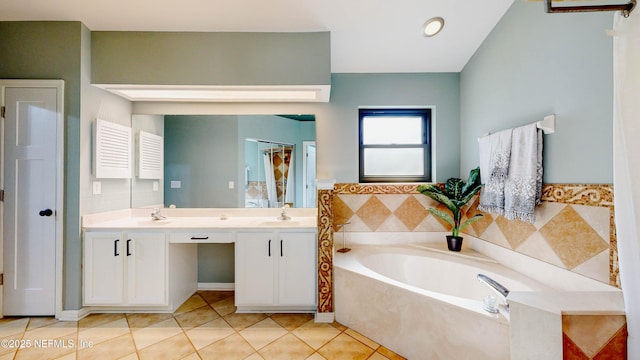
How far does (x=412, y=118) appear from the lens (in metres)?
2.89

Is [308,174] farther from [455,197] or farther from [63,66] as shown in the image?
[63,66]

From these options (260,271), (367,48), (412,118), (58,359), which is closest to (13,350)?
(58,359)

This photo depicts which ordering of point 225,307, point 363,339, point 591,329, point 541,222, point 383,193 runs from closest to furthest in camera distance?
point 591,329, point 541,222, point 363,339, point 225,307, point 383,193

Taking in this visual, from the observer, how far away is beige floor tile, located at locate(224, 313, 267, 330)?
82.4 inches

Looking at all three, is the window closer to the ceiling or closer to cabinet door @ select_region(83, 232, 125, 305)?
the ceiling

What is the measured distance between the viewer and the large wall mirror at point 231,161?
2719 millimetres

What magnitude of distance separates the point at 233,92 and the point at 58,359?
2.30m

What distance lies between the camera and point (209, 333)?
6.51 feet

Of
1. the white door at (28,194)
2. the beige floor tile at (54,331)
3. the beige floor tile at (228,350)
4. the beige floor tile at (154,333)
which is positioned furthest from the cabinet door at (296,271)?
the white door at (28,194)

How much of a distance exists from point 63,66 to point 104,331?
7.11 feet

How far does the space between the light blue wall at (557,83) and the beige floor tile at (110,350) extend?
307cm

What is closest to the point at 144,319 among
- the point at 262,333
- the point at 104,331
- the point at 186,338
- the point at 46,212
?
the point at 104,331

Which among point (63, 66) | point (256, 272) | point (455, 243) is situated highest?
point (63, 66)

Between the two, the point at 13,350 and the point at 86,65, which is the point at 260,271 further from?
the point at 86,65
